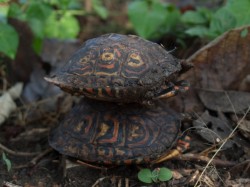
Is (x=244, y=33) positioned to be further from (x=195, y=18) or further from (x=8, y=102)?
(x=8, y=102)

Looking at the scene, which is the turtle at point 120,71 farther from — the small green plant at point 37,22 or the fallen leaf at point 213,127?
the small green plant at point 37,22

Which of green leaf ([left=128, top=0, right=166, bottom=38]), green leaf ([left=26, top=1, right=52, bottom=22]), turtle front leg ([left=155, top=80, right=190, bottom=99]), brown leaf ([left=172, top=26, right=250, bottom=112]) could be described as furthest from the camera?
green leaf ([left=128, top=0, right=166, bottom=38])

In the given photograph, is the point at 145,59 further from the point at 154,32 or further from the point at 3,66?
the point at 3,66

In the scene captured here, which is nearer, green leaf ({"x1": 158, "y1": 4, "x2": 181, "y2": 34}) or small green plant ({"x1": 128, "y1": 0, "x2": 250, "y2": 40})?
small green plant ({"x1": 128, "y1": 0, "x2": 250, "y2": 40})

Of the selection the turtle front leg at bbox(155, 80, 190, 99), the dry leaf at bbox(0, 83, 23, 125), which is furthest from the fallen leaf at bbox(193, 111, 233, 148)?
the dry leaf at bbox(0, 83, 23, 125)

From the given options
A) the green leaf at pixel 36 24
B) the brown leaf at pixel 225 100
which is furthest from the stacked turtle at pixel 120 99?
the green leaf at pixel 36 24

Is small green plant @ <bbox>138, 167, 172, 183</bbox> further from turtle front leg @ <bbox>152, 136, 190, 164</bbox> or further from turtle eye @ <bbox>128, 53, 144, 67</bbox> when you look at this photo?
turtle eye @ <bbox>128, 53, 144, 67</bbox>

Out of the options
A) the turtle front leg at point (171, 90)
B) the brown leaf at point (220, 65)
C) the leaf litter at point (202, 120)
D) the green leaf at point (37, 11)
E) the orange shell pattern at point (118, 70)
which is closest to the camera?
the orange shell pattern at point (118, 70)
